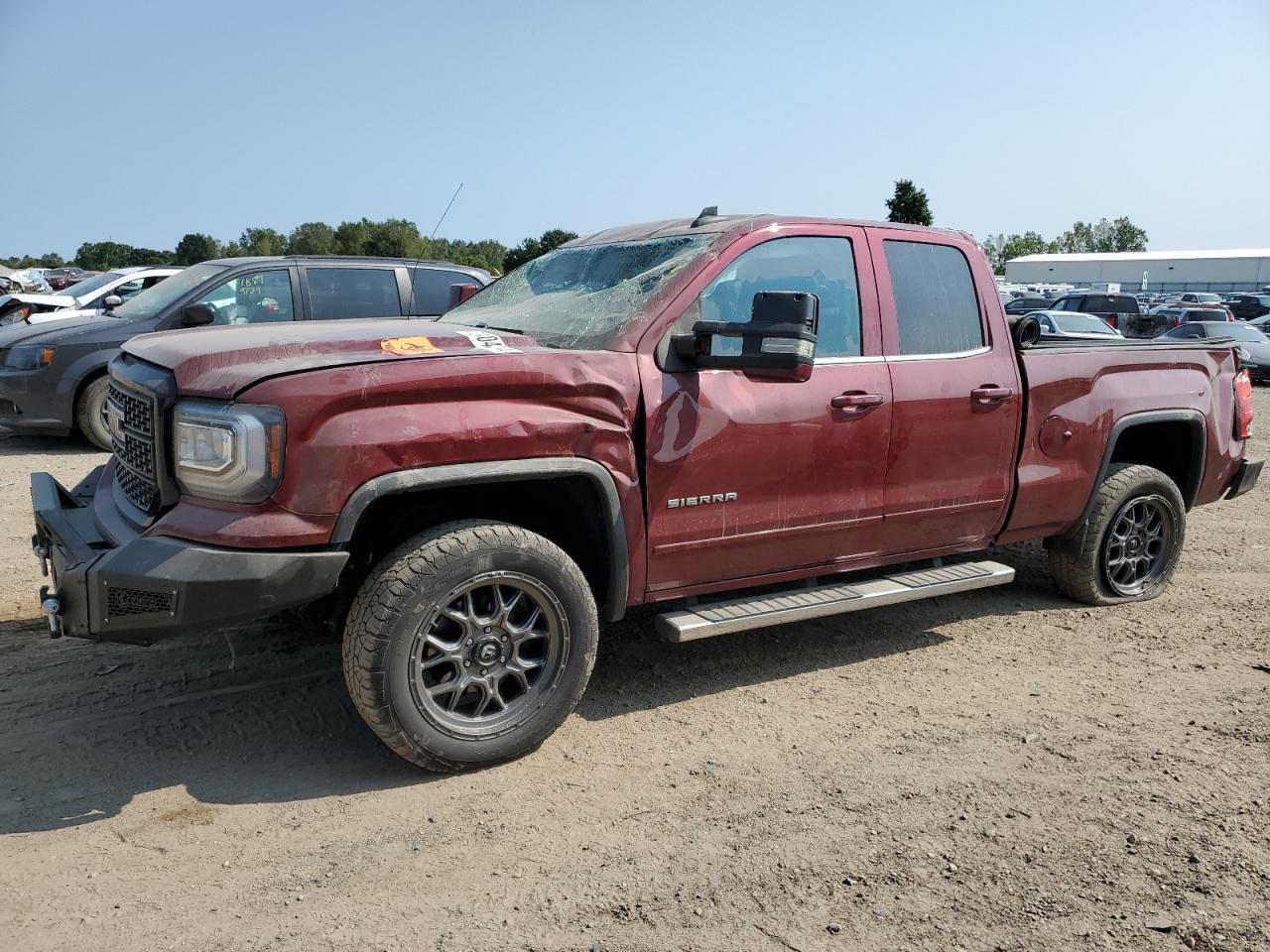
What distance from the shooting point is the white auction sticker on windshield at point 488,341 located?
11.8 ft

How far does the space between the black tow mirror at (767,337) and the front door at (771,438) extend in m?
0.10

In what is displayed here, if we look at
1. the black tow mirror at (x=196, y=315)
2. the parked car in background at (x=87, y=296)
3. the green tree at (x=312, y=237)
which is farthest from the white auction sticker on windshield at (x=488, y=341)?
the green tree at (x=312, y=237)

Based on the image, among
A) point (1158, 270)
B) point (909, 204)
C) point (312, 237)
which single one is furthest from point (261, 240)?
point (1158, 270)

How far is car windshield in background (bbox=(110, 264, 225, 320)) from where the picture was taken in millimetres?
9352

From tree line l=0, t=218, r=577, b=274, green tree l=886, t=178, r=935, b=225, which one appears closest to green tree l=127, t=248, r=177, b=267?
tree line l=0, t=218, r=577, b=274

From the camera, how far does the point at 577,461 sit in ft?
11.8

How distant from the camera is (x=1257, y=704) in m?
4.37

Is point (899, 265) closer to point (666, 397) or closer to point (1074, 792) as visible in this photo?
point (666, 397)

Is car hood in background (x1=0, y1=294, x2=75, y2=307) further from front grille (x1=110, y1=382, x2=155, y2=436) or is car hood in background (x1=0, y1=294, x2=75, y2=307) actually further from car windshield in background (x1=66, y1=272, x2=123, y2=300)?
front grille (x1=110, y1=382, x2=155, y2=436)

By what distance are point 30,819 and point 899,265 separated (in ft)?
13.2

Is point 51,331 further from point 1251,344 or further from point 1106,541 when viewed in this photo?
point 1251,344

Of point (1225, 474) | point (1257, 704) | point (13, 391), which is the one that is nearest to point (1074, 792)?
point (1257, 704)

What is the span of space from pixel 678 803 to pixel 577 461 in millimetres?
1230

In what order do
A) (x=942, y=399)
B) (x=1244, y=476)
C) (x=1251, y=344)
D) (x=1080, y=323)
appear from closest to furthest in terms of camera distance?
(x=942, y=399), (x=1244, y=476), (x=1080, y=323), (x=1251, y=344)
